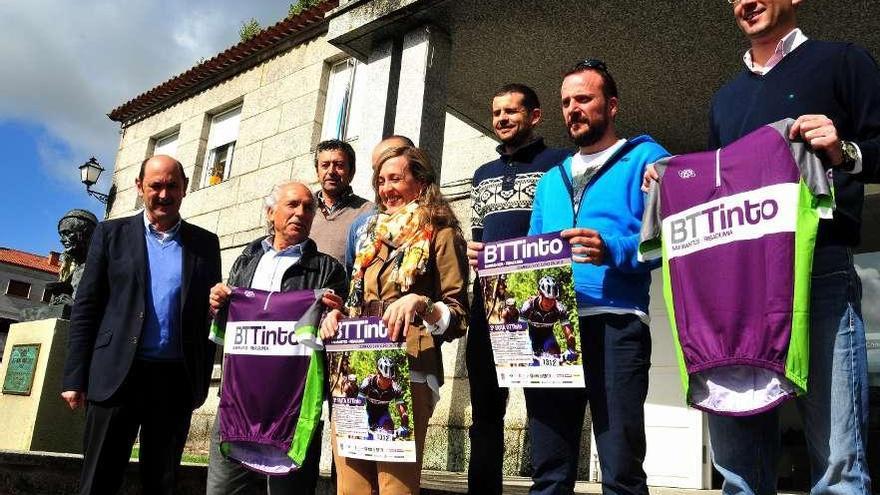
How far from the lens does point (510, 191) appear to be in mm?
3199

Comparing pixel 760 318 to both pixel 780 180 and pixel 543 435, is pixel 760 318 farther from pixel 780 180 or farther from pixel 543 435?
pixel 543 435

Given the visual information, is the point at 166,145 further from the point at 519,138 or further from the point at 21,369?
the point at 519,138

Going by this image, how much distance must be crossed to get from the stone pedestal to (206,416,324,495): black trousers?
12.6ft

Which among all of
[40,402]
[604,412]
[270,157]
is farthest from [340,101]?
[604,412]

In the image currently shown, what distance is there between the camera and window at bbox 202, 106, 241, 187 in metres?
13.1

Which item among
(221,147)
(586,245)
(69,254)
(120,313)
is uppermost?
→ (221,147)

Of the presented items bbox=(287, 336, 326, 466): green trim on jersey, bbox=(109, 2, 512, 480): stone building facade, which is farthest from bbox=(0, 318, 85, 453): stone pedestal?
bbox=(287, 336, 326, 466): green trim on jersey

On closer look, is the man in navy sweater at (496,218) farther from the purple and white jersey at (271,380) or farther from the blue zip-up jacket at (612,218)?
the purple and white jersey at (271,380)

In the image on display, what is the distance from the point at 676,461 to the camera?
7.02 metres

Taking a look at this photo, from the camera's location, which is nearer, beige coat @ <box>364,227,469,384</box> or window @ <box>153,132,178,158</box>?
beige coat @ <box>364,227,469,384</box>

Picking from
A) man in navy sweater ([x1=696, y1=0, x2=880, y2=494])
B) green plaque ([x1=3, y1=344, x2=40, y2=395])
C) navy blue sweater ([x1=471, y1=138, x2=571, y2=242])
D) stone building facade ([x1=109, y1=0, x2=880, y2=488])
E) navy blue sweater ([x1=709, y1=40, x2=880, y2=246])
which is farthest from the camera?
green plaque ([x1=3, y1=344, x2=40, y2=395])

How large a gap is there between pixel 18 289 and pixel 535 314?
7089 cm

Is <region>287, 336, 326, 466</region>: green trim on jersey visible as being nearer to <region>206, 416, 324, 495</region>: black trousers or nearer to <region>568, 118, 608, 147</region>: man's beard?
<region>206, 416, 324, 495</region>: black trousers

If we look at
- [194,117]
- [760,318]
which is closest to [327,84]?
[194,117]
